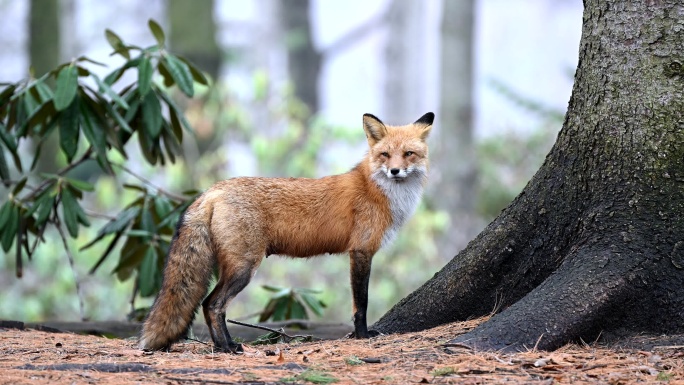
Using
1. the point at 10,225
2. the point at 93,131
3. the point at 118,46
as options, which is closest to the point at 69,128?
the point at 93,131

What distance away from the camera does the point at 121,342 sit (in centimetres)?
555

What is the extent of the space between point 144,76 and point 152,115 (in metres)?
0.41

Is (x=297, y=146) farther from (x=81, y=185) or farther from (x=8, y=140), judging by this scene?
(x=8, y=140)

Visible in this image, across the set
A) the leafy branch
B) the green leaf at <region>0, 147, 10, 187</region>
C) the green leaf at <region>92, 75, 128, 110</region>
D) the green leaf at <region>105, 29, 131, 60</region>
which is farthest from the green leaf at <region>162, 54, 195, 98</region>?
the green leaf at <region>0, 147, 10, 187</region>

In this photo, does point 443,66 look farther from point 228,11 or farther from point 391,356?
point 228,11

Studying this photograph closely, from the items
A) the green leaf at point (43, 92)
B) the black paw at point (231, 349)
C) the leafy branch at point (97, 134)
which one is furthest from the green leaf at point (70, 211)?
the black paw at point (231, 349)

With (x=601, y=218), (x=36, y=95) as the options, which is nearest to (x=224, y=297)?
(x=601, y=218)

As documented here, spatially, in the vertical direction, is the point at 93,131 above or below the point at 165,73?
below

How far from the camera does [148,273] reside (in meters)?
7.27

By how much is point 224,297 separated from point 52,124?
9.28 feet

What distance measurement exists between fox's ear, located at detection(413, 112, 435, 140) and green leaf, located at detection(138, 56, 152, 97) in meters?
2.41

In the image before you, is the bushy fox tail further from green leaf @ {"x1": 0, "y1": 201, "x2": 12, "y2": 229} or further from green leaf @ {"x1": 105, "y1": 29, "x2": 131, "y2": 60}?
green leaf @ {"x1": 0, "y1": 201, "x2": 12, "y2": 229}

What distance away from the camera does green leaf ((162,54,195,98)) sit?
6886mm

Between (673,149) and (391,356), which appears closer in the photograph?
(391,356)
